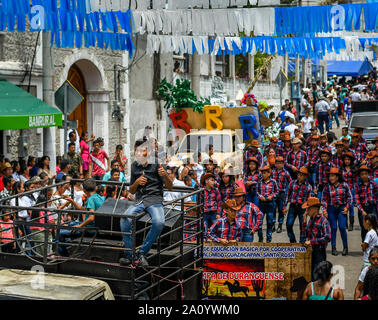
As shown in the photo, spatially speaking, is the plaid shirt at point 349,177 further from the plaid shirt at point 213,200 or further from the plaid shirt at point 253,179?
the plaid shirt at point 213,200

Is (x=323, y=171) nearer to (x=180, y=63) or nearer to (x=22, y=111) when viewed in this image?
(x=22, y=111)

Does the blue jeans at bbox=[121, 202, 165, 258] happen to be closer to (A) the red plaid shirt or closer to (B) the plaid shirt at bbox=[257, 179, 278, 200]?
(B) the plaid shirt at bbox=[257, 179, 278, 200]

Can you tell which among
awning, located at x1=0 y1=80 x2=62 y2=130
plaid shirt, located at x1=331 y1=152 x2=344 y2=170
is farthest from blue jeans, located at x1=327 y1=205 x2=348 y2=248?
awning, located at x1=0 y1=80 x2=62 y2=130

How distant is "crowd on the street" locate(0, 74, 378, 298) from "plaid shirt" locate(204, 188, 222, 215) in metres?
0.02

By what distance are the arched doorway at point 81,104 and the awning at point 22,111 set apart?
4755 millimetres

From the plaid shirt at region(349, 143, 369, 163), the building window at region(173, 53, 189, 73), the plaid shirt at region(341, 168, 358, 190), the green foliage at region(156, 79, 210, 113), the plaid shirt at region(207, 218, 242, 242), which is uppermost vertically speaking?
the building window at region(173, 53, 189, 73)

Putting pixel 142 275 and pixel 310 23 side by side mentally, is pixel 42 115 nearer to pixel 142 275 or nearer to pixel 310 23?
pixel 310 23

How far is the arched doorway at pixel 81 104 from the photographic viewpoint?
68.1 ft

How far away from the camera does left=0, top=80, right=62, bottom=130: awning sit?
1384cm

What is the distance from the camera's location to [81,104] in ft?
70.3

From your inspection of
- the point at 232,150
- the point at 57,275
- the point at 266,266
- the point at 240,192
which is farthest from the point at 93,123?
the point at 57,275

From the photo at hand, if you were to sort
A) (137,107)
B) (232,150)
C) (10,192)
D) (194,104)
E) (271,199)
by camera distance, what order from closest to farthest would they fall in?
1. (10,192)
2. (271,199)
3. (232,150)
4. (194,104)
5. (137,107)

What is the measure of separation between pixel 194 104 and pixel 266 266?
38.5ft

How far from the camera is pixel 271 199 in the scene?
13414 millimetres
